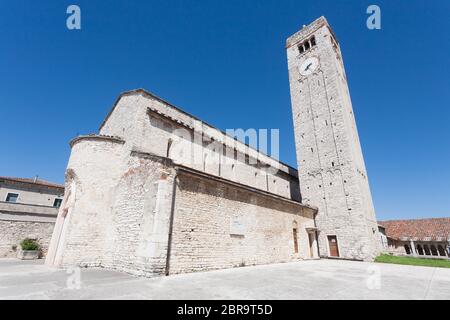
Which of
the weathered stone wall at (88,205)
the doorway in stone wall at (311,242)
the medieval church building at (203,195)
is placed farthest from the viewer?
the doorway in stone wall at (311,242)

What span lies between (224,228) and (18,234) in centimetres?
1730

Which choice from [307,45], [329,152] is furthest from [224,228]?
[307,45]

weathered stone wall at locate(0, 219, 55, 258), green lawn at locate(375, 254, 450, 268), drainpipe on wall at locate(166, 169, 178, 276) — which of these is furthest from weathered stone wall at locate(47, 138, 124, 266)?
green lawn at locate(375, 254, 450, 268)

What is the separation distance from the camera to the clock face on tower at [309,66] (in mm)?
22969

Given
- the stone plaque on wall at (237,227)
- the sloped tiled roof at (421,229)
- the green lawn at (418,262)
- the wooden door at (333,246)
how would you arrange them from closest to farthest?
the stone plaque on wall at (237,227) < the green lawn at (418,262) < the wooden door at (333,246) < the sloped tiled roof at (421,229)

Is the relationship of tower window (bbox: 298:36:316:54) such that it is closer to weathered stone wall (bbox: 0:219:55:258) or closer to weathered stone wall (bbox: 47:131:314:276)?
weathered stone wall (bbox: 47:131:314:276)

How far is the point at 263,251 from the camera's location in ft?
41.7

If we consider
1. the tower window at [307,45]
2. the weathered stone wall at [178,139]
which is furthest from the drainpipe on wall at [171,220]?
the tower window at [307,45]

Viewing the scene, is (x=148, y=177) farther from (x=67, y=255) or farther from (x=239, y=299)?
(x=239, y=299)

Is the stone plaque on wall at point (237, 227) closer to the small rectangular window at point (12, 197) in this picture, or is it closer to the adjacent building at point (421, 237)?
the adjacent building at point (421, 237)

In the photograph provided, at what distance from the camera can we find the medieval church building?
29.9 ft

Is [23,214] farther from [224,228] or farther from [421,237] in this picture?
[421,237]

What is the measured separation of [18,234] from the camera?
57.1ft

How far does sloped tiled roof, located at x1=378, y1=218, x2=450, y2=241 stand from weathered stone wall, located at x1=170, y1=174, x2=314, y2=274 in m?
22.6
